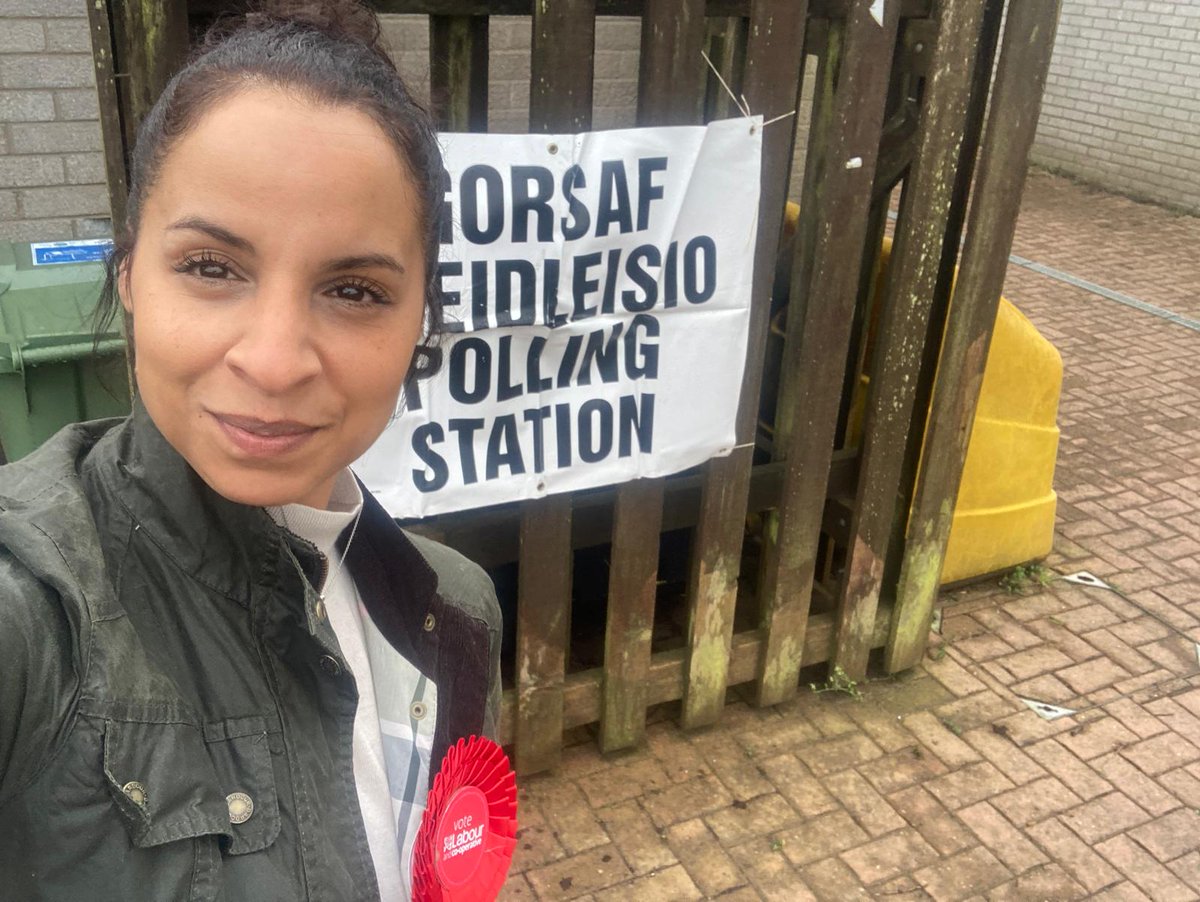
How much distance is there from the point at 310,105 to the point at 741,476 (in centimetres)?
241

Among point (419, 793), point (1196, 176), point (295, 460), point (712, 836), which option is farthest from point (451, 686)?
point (1196, 176)

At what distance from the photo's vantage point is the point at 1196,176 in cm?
1048

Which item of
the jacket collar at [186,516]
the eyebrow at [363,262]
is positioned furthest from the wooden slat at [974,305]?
the jacket collar at [186,516]

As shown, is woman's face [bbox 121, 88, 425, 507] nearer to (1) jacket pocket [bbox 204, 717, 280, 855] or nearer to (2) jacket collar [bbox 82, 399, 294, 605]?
(2) jacket collar [bbox 82, 399, 294, 605]

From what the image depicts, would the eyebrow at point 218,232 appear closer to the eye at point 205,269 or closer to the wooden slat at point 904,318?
the eye at point 205,269

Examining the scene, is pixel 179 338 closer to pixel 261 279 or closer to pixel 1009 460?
pixel 261 279

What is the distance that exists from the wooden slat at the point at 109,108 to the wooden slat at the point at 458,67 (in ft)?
2.32

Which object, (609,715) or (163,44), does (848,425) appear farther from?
(163,44)

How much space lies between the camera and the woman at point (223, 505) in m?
0.98

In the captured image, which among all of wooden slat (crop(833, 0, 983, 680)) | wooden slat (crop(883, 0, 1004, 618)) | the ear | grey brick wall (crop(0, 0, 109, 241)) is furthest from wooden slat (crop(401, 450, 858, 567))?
grey brick wall (crop(0, 0, 109, 241))

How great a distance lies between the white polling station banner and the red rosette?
4.50 ft

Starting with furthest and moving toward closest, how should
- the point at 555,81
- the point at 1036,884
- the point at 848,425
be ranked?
1. the point at 848,425
2. the point at 1036,884
3. the point at 555,81

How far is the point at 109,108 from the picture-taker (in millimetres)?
2312

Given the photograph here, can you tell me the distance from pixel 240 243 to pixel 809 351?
2.48 m
